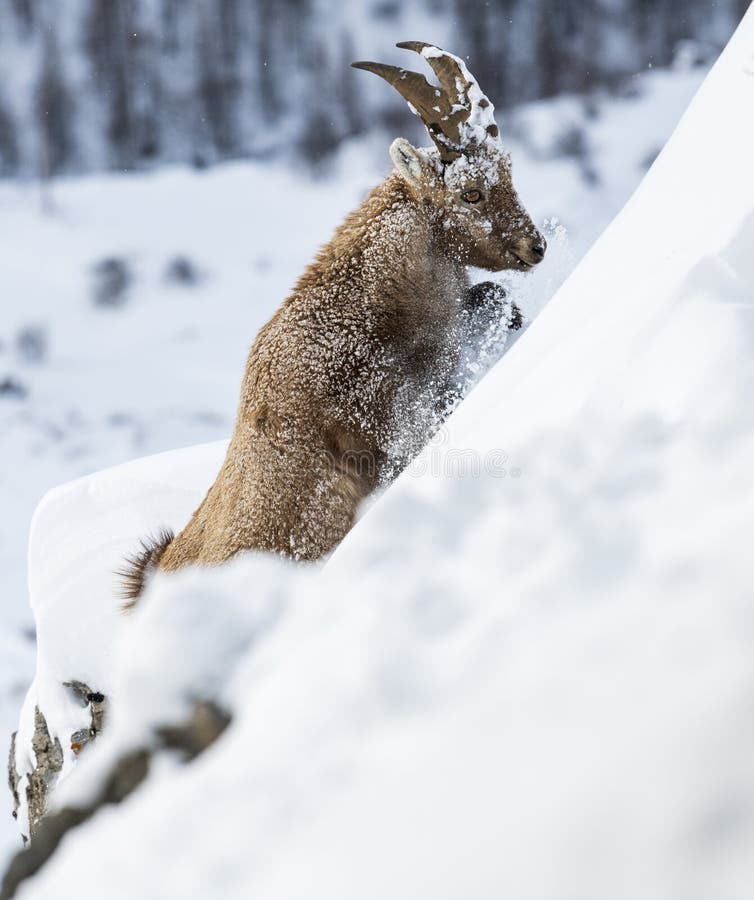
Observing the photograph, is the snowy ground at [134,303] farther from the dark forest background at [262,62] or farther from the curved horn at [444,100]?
the curved horn at [444,100]

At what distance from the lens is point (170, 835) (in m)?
0.97

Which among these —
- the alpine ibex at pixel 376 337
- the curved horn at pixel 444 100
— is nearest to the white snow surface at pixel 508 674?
the alpine ibex at pixel 376 337

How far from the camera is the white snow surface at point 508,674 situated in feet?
2.61

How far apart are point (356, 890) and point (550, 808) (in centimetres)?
17

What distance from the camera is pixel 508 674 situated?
968 millimetres

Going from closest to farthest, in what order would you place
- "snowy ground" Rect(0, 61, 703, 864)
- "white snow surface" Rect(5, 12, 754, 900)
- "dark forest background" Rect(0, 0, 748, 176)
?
"white snow surface" Rect(5, 12, 754, 900)
"dark forest background" Rect(0, 0, 748, 176)
"snowy ground" Rect(0, 61, 703, 864)

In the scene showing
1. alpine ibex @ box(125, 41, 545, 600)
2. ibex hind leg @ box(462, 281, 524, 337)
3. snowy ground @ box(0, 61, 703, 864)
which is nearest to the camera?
alpine ibex @ box(125, 41, 545, 600)

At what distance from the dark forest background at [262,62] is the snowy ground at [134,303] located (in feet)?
3.75

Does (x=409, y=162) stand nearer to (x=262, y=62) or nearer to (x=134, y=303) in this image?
(x=134, y=303)

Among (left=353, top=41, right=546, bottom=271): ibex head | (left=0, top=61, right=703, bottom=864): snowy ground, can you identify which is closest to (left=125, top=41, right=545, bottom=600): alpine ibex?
(left=353, top=41, right=546, bottom=271): ibex head

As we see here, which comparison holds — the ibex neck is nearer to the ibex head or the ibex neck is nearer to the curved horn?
the ibex head

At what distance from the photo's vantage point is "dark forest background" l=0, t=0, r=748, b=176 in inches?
902

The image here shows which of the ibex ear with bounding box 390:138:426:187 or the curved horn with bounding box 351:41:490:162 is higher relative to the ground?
the curved horn with bounding box 351:41:490:162

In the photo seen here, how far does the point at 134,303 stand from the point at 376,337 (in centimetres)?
2541
